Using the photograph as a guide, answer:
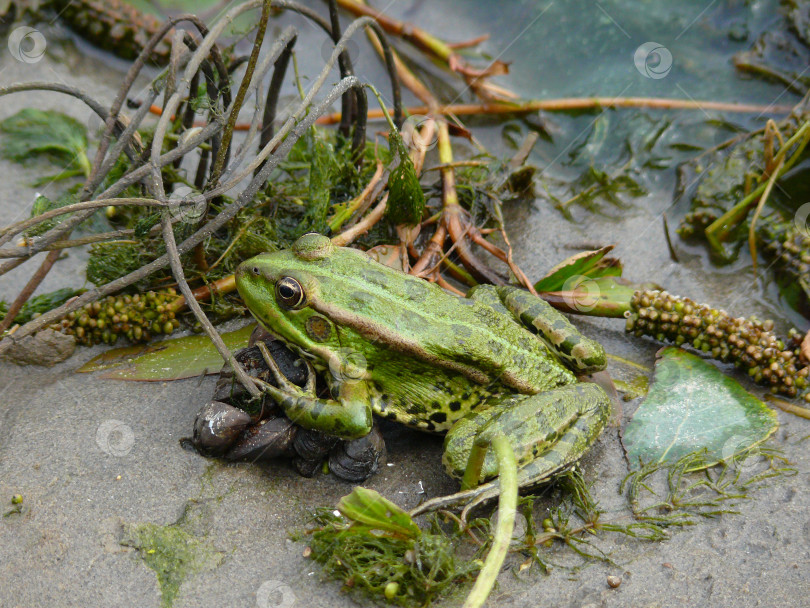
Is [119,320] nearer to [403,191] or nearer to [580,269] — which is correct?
[403,191]

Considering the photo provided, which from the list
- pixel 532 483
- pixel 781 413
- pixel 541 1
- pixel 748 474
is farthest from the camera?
pixel 541 1

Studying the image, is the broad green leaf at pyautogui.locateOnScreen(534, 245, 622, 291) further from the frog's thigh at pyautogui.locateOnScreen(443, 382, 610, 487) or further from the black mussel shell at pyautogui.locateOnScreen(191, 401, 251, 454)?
the black mussel shell at pyautogui.locateOnScreen(191, 401, 251, 454)

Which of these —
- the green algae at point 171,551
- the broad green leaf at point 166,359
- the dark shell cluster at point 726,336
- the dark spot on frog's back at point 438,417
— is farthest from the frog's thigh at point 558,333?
the green algae at point 171,551

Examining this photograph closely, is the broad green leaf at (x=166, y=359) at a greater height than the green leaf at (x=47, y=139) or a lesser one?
greater

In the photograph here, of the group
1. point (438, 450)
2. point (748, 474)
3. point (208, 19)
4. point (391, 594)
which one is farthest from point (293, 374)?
point (208, 19)

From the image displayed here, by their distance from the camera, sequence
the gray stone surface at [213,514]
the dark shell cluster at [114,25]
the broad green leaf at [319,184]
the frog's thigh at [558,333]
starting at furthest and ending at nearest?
the dark shell cluster at [114,25]
the broad green leaf at [319,184]
the frog's thigh at [558,333]
the gray stone surface at [213,514]

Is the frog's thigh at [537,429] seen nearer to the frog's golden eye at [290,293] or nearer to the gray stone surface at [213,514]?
the gray stone surface at [213,514]

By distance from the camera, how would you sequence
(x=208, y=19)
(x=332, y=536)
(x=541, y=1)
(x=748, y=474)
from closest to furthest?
(x=332, y=536)
(x=748, y=474)
(x=208, y=19)
(x=541, y=1)

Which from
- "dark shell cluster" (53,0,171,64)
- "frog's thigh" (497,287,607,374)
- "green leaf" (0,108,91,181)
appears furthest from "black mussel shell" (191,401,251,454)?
"dark shell cluster" (53,0,171,64)

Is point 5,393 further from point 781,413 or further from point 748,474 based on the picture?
point 781,413
